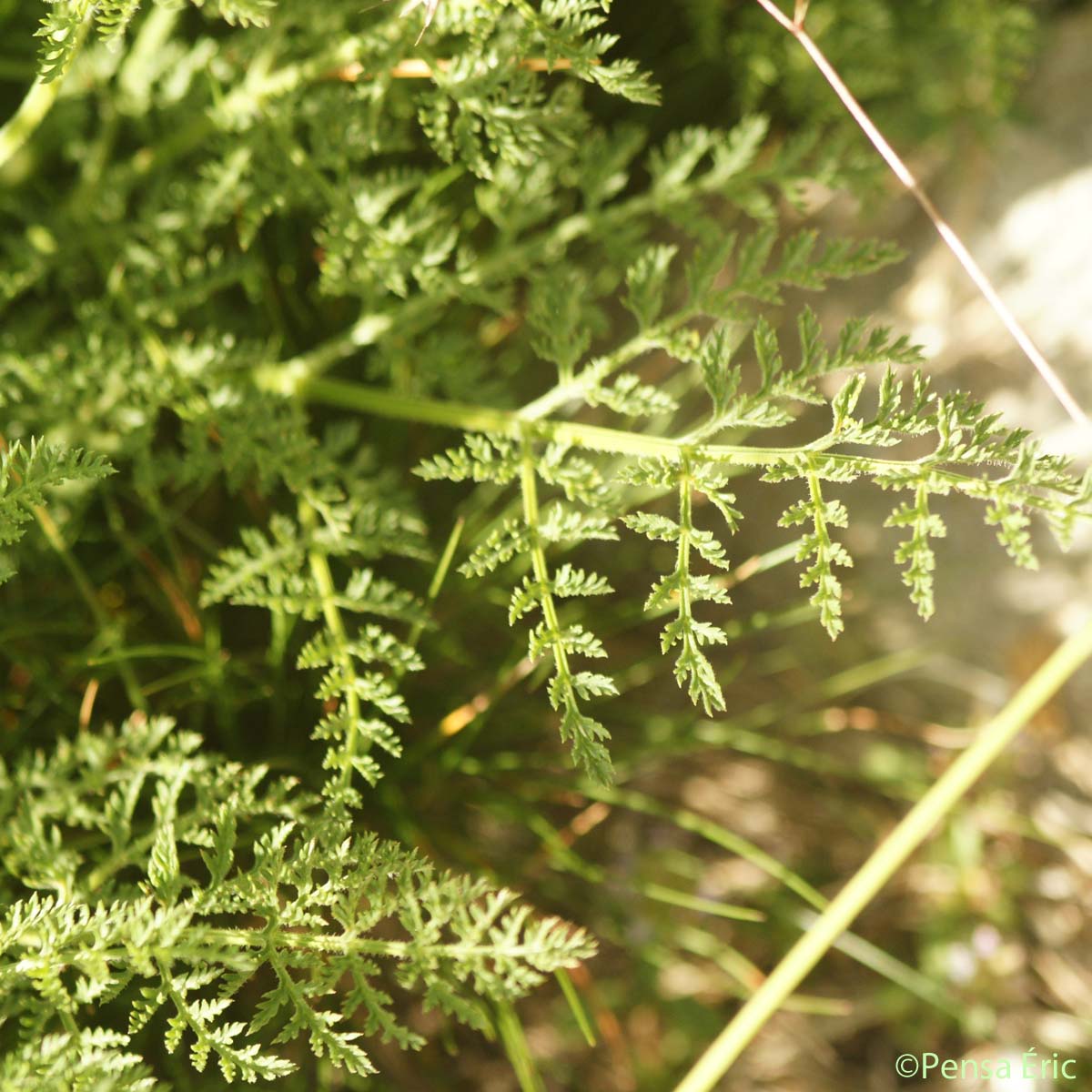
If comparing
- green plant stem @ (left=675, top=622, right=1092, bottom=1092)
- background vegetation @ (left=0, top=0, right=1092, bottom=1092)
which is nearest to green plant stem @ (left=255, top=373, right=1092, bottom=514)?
background vegetation @ (left=0, top=0, right=1092, bottom=1092)

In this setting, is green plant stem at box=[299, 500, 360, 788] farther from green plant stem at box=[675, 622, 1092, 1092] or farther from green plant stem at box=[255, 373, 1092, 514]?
green plant stem at box=[675, 622, 1092, 1092]

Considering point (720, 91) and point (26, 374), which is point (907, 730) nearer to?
point (720, 91)

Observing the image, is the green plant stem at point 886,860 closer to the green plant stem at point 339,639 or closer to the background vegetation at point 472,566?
the background vegetation at point 472,566

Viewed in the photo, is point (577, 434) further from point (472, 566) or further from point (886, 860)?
point (886, 860)

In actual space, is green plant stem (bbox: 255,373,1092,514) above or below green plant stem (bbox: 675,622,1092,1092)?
above

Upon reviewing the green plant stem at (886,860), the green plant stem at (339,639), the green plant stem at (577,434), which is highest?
the green plant stem at (577,434)

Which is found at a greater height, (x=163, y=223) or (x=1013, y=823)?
(x=163, y=223)

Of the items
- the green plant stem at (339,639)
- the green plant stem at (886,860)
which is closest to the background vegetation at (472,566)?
the green plant stem at (339,639)

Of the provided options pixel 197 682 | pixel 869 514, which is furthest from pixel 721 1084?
pixel 197 682
